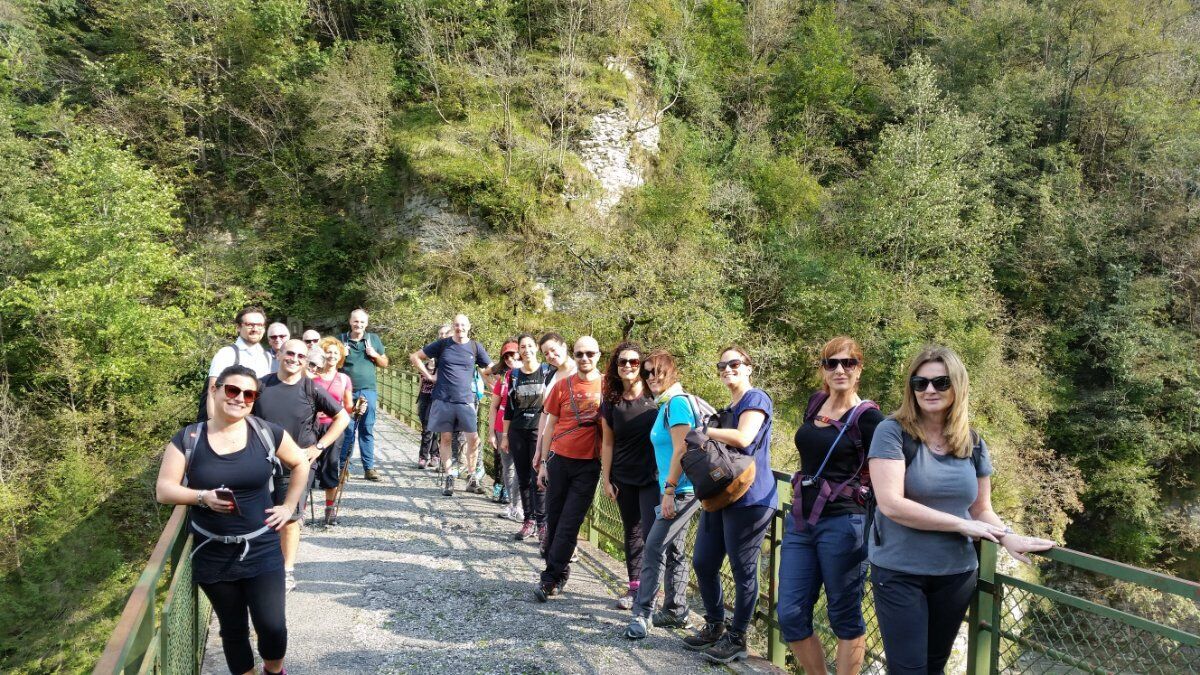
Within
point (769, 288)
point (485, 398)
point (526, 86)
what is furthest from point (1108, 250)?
point (485, 398)

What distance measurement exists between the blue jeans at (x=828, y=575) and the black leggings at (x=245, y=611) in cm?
241

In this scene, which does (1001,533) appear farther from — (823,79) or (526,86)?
(823,79)

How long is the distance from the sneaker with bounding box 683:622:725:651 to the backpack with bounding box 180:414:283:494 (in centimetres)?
254

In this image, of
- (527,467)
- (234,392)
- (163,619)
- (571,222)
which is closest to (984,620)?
(163,619)

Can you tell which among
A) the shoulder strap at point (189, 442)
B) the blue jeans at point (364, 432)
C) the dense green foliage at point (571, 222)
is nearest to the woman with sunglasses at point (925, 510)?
the shoulder strap at point (189, 442)

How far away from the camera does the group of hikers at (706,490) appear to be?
8.58 ft

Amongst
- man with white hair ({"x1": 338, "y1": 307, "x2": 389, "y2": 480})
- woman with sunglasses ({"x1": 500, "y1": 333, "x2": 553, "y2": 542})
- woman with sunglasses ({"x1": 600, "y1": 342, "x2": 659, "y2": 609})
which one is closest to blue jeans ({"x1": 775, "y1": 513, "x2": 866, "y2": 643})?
woman with sunglasses ({"x1": 600, "y1": 342, "x2": 659, "y2": 609})

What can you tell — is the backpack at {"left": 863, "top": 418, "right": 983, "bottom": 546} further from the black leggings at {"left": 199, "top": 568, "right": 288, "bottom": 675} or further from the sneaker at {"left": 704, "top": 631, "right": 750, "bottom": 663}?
the black leggings at {"left": 199, "top": 568, "right": 288, "bottom": 675}

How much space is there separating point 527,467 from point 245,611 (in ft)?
10.7

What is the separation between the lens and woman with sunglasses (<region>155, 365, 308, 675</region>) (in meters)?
3.04

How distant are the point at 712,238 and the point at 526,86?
31.7 ft

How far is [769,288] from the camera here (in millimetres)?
28797

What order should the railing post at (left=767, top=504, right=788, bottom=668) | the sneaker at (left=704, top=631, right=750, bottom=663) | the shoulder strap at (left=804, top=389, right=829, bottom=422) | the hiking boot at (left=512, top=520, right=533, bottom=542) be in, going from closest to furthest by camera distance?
the shoulder strap at (left=804, top=389, right=829, bottom=422), the sneaker at (left=704, top=631, right=750, bottom=663), the railing post at (left=767, top=504, right=788, bottom=668), the hiking boot at (left=512, top=520, right=533, bottom=542)

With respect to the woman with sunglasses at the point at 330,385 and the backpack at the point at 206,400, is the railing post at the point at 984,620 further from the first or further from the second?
the woman with sunglasses at the point at 330,385
